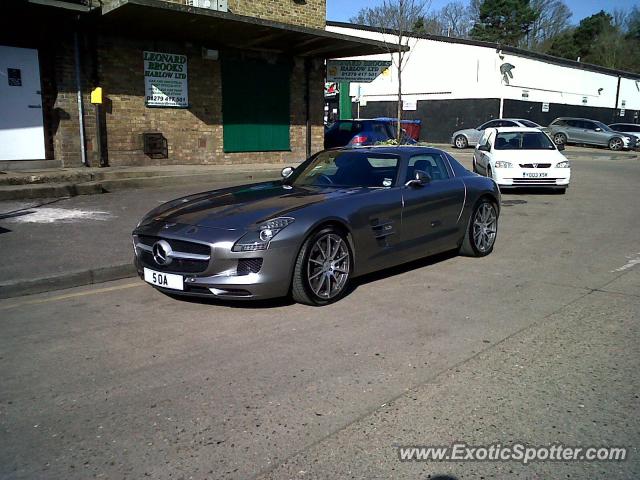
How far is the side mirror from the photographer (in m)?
6.40

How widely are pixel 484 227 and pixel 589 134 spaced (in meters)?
30.3

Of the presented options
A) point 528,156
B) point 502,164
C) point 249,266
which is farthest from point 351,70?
point 249,266

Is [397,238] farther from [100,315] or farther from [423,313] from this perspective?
[100,315]

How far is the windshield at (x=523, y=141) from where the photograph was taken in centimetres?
1434

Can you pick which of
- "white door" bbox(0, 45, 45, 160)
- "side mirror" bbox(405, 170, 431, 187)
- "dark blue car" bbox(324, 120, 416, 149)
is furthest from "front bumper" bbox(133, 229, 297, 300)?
"dark blue car" bbox(324, 120, 416, 149)

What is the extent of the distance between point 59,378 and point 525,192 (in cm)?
1309

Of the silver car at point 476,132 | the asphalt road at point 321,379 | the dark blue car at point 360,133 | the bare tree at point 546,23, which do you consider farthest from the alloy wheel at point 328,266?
the bare tree at point 546,23

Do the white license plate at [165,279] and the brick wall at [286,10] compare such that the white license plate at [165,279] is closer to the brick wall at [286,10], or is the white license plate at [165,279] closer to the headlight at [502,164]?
the headlight at [502,164]

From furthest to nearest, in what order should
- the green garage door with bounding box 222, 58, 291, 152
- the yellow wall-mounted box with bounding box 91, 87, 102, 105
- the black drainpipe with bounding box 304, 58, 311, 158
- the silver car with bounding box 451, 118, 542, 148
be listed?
the silver car with bounding box 451, 118, 542, 148 < the black drainpipe with bounding box 304, 58, 311, 158 < the green garage door with bounding box 222, 58, 291, 152 < the yellow wall-mounted box with bounding box 91, 87, 102, 105

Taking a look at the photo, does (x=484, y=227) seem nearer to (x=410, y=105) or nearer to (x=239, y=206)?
(x=239, y=206)

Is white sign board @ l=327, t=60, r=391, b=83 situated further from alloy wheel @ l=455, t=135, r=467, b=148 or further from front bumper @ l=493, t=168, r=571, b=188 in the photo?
alloy wheel @ l=455, t=135, r=467, b=148

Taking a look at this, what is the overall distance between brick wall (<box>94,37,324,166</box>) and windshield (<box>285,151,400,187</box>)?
8184 mm

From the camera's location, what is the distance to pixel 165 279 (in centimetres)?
517

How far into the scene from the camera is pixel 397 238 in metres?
6.16
